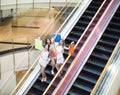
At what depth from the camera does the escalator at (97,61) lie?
8305 millimetres

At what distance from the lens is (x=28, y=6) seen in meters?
12.4

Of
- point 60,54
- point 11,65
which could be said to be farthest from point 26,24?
point 60,54

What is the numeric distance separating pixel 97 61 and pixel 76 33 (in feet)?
5.40

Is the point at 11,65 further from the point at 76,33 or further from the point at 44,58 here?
the point at 44,58

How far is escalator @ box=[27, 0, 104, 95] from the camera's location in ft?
28.8

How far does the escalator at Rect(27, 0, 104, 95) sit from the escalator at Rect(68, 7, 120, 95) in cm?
71

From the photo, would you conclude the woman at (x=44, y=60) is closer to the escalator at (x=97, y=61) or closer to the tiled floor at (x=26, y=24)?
the escalator at (x=97, y=61)

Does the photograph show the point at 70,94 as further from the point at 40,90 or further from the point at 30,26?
the point at 30,26

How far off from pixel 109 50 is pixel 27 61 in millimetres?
3213

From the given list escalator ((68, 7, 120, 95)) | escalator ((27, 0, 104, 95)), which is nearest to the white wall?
escalator ((27, 0, 104, 95))

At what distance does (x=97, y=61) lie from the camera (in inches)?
352

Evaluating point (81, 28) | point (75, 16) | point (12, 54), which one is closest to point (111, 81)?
point (81, 28)

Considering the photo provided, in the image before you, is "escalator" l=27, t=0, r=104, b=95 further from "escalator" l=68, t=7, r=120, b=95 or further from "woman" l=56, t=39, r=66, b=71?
"escalator" l=68, t=7, r=120, b=95

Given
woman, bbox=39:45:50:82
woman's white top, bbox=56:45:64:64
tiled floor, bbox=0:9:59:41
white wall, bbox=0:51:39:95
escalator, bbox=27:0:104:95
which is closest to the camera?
woman, bbox=39:45:50:82
